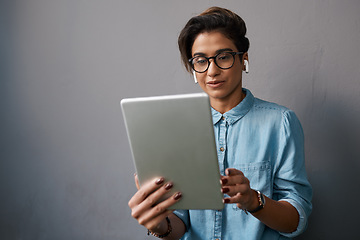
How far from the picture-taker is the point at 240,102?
1.08m

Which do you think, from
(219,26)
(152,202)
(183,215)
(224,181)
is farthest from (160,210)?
(219,26)

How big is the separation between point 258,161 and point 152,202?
41 cm

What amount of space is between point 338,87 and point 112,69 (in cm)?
97

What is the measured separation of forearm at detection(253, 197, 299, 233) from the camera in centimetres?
88

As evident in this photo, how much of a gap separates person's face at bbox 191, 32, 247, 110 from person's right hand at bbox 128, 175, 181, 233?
0.39m

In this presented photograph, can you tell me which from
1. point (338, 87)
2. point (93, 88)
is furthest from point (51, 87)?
point (338, 87)

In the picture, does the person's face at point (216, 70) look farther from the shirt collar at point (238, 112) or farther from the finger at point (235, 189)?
the finger at point (235, 189)

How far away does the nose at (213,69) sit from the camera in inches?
38.8

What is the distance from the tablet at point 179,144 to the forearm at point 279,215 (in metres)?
0.20

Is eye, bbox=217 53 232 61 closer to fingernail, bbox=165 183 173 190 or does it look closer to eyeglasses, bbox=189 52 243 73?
eyeglasses, bbox=189 52 243 73

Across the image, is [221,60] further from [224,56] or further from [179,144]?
[179,144]

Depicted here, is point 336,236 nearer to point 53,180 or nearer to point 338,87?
point 338,87

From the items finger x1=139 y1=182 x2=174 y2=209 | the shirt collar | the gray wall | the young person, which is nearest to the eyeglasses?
the young person

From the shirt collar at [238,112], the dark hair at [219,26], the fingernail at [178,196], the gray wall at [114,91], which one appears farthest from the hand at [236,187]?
the gray wall at [114,91]
